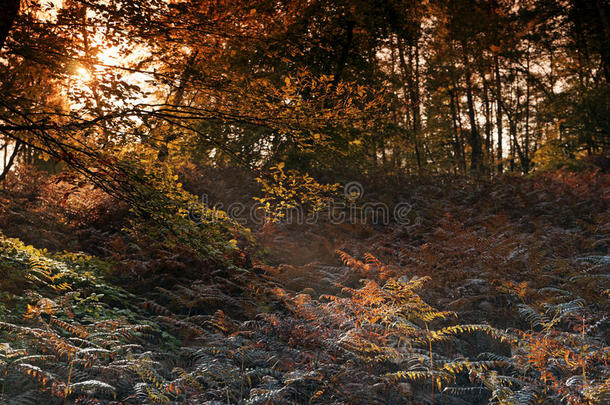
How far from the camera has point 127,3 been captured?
17.8ft

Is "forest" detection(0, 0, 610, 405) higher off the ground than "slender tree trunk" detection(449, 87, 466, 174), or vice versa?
"slender tree trunk" detection(449, 87, 466, 174)

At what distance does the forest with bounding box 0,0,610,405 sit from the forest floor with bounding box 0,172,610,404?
1.6 inches

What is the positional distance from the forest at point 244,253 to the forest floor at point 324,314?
42 millimetres

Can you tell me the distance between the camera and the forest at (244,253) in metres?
4.52

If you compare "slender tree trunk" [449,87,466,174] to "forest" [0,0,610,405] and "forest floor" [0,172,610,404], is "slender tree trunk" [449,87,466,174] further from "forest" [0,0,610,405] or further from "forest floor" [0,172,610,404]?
"forest floor" [0,172,610,404]

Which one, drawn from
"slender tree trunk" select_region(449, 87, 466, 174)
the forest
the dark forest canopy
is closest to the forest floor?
the forest

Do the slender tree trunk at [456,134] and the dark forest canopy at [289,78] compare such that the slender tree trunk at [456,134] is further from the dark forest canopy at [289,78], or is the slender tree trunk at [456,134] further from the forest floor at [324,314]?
the forest floor at [324,314]

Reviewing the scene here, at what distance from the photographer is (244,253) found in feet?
29.2

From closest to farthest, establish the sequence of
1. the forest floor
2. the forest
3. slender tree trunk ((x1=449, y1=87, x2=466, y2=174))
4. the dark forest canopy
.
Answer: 1. the forest floor
2. the forest
3. the dark forest canopy
4. slender tree trunk ((x1=449, y1=87, x2=466, y2=174))

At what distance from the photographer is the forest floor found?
4.33 m

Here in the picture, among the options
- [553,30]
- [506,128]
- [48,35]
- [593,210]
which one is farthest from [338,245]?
[506,128]

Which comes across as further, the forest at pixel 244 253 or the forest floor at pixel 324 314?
the forest at pixel 244 253

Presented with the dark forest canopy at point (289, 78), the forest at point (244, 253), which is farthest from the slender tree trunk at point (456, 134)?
the forest at point (244, 253)

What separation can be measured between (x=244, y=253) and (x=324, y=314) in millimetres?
3383
